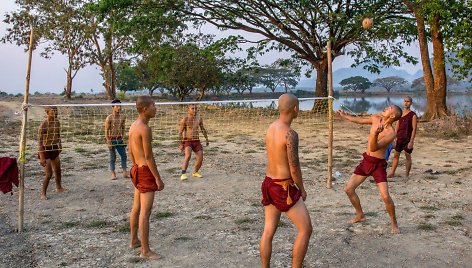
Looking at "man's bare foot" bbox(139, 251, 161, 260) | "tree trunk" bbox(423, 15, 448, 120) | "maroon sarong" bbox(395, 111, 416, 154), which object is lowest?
"man's bare foot" bbox(139, 251, 161, 260)

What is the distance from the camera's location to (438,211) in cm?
676

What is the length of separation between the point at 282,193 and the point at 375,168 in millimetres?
2410

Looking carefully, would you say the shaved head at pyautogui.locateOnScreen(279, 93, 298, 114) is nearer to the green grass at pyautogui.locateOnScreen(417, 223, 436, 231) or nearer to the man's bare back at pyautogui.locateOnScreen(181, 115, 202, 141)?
the green grass at pyautogui.locateOnScreen(417, 223, 436, 231)

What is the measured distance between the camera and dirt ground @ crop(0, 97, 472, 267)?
507cm

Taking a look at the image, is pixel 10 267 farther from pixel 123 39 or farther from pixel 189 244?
pixel 123 39

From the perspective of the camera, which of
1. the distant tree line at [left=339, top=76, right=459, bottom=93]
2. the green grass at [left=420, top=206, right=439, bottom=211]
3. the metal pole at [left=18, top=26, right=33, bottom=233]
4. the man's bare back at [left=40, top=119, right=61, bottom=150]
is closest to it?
the metal pole at [left=18, top=26, right=33, bottom=233]

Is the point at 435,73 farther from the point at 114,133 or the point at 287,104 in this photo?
the point at 287,104

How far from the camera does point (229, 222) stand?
6.38 metres

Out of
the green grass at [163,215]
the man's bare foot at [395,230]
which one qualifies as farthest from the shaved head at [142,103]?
the man's bare foot at [395,230]

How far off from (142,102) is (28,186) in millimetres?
5004

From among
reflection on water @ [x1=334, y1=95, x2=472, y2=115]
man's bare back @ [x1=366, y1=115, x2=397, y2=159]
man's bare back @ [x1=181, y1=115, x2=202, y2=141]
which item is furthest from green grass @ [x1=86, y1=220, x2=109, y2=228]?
reflection on water @ [x1=334, y1=95, x2=472, y2=115]

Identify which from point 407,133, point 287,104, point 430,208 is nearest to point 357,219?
point 430,208

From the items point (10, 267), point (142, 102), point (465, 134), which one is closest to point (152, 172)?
point (142, 102)

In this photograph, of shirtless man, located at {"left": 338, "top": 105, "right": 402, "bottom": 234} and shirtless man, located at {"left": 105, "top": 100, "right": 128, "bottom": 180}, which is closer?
shirtless man, located at {"left": 338, "top": 105, "right": 402, "bottom": 234}
